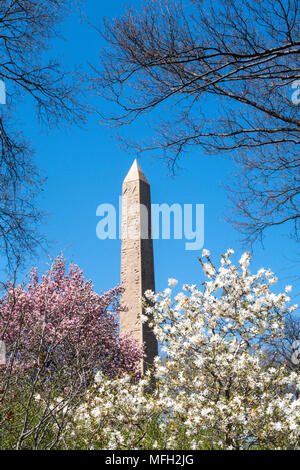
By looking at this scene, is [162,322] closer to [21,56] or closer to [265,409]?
[265,409]

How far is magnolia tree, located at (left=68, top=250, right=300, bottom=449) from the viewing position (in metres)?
4.66

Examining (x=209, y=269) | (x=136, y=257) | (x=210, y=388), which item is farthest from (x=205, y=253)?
(x=136, y=257)

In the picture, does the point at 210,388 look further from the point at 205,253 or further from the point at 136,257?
the point at 136,257

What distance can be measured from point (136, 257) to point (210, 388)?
10.6 metres

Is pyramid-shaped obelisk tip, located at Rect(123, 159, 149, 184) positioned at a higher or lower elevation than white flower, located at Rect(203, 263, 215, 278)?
higher

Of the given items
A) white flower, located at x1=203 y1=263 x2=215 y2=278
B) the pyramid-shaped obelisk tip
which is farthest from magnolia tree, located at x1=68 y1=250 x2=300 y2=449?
the pyramid-shaped obelisk tip

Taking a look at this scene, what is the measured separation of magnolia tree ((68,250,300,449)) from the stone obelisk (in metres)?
9.43

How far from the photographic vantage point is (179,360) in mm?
5828

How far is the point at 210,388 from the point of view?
5547mm

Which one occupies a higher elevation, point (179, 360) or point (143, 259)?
point (143, 259)

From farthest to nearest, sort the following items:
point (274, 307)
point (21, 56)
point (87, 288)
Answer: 1. point (87, 288)
2. point (21, 56)
3. point (274, 307)

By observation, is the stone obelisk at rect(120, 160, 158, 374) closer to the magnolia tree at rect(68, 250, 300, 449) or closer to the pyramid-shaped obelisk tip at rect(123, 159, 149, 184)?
the pyramid-shaped obelisk tip at rect(123, 159, 149, 184)
